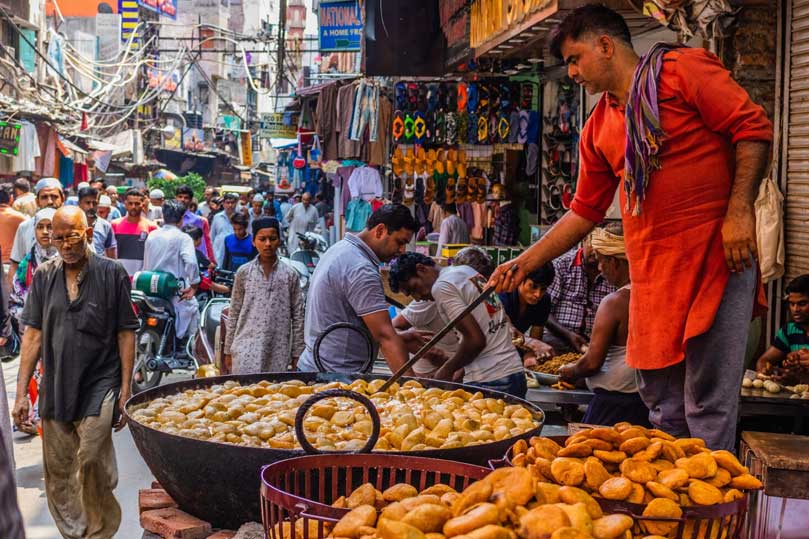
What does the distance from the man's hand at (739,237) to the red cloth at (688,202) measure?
0.39 ft

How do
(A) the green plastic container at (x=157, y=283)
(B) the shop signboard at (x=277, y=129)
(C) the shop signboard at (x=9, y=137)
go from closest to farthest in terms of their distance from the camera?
(A) the green plastic container at (x=157, y=283)
(C) the shop signboard at (x=9, y=137)
(B) the shop signboard at (x=277, y=129)

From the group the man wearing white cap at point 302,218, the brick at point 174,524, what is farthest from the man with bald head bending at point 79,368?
the man wearing white cap at point 302,218

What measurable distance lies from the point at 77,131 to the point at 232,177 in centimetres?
3438

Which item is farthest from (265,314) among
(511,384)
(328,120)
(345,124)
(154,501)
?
(328,120)

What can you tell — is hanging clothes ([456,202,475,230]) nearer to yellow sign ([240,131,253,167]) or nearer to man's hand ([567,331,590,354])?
man's hand ([567,331,590,354])

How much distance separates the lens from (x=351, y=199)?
17.6m

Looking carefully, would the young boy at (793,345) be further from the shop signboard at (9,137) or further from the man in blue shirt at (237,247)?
the shop signboard at (9,137)

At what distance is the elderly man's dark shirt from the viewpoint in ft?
19.3

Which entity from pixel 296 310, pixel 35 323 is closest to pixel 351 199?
pixel 296 310

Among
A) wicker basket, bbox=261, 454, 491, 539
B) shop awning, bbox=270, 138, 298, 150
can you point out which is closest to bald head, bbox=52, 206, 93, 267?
wicker basket, bbox=261, 454, 491, 539

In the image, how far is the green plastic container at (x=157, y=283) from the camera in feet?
34.6

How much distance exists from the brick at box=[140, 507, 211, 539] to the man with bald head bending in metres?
2.60

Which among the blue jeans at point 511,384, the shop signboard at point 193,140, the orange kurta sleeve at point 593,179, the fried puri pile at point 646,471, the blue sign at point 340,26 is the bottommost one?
the blue jeans at point 511,384

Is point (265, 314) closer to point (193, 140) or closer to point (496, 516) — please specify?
point (496, 516)
